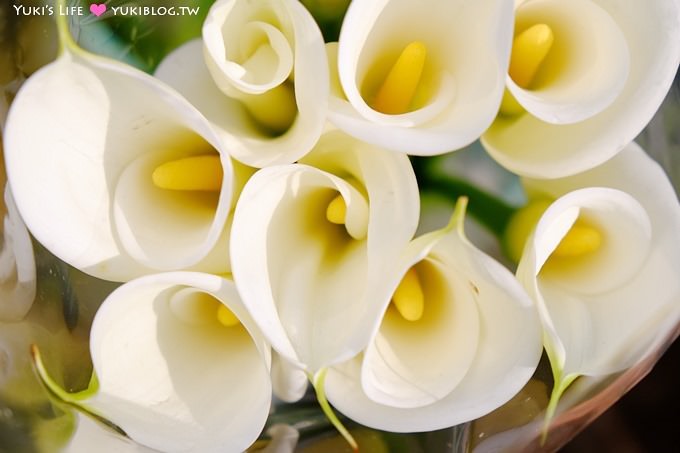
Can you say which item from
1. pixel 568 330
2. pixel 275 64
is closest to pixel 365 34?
pixel 275 64

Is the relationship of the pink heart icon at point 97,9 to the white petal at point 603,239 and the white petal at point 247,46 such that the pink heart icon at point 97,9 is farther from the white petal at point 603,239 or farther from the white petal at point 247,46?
the white petal at point 603,239

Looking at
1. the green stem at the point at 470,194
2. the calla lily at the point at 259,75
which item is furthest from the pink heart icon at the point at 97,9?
the green stem at the point at 470,194

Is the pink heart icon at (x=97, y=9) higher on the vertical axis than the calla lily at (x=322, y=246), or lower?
higher

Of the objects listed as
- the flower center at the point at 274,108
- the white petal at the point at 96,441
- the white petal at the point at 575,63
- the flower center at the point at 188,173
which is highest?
the white petal at the point at 575,63

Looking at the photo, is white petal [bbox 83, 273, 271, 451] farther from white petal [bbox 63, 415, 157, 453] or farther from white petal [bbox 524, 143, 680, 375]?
white petal [bbox 524, 143, 680, 375]

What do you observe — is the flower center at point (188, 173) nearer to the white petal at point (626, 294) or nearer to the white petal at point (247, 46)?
the white petal at point (247, 46)

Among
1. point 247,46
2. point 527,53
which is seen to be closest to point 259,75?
point 247,46
